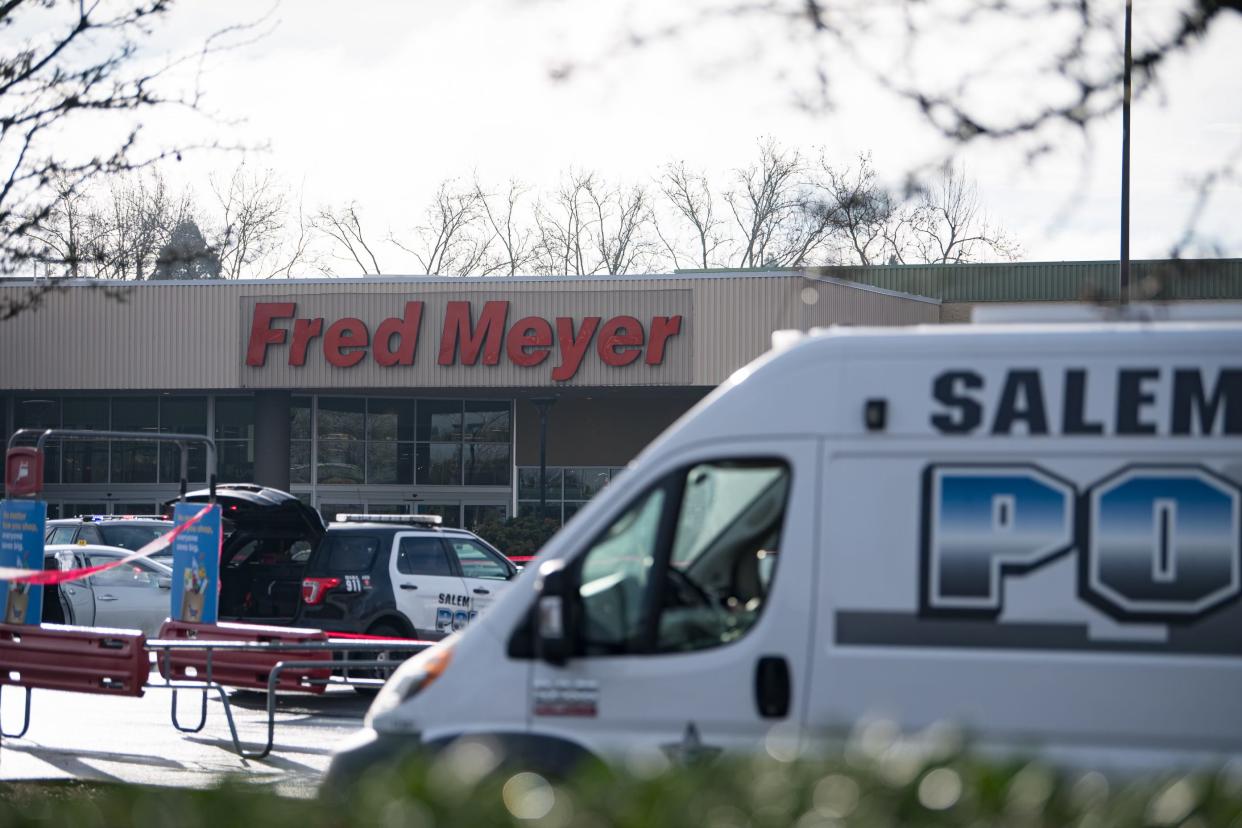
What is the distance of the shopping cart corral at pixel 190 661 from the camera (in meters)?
11.6

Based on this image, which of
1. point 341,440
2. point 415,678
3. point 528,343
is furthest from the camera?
point 341,440

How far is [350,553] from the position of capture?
1584cm

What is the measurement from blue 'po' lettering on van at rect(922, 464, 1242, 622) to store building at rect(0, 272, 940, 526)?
28.1 metres

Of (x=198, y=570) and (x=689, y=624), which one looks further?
(x=198, y=570)

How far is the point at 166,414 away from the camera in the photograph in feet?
137

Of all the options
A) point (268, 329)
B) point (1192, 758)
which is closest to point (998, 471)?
point (1192, 758)

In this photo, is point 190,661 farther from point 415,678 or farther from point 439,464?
point 439,464

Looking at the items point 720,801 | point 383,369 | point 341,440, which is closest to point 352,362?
point 383,369

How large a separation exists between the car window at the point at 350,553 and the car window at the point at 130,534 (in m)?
7.61

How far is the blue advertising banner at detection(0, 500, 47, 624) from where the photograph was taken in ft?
41.8

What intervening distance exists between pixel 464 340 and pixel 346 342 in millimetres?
2873

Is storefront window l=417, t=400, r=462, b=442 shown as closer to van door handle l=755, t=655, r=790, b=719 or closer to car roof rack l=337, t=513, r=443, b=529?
car roof rack l=337, t=513, r=443, b=529

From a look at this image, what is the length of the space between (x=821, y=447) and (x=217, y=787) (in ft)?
10.2

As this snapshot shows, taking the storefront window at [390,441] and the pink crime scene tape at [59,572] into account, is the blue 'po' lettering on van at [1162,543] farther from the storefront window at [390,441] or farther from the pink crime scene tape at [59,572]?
the storefront window at [390,441]
